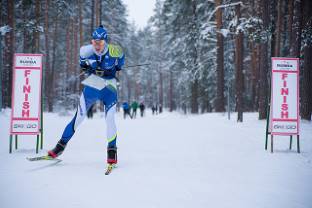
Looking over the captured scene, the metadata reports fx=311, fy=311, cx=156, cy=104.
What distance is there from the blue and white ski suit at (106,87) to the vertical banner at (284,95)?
396cm

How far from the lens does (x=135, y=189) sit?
4.18 meters

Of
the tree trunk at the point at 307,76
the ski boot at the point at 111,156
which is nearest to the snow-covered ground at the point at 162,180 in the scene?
the ski boot at the point at 111,156

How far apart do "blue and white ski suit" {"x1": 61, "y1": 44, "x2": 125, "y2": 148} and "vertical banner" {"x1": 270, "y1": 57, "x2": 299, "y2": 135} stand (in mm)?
3956

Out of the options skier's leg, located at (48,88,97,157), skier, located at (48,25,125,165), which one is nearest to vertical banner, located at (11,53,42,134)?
skier's leg, located at (48,88,97,157)

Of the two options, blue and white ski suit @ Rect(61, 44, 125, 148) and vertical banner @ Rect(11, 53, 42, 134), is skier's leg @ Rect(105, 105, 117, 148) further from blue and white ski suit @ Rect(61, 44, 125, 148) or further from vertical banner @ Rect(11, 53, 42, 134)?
vertical banner @ Rect(11, 53, 42, 134)

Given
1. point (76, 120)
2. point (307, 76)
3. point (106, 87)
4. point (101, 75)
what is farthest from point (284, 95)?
point (307, 76)

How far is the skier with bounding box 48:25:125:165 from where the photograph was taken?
5.79m

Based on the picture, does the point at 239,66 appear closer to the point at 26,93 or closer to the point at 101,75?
the point at 26,93

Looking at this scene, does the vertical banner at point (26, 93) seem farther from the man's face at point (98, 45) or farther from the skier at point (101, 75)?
the man's face at point (98, 45)

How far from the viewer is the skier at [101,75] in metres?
5.79

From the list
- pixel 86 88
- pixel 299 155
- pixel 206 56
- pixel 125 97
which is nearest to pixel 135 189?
pixel 86 88

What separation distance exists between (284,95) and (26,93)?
6.26 m

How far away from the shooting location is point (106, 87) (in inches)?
234

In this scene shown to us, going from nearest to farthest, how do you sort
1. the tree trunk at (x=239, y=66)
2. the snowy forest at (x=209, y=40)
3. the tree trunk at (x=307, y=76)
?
the tree trunk at (x=307, y=76), the snowy forest at (x=209, y=40), the tree trunk at (x=239, y=66)
